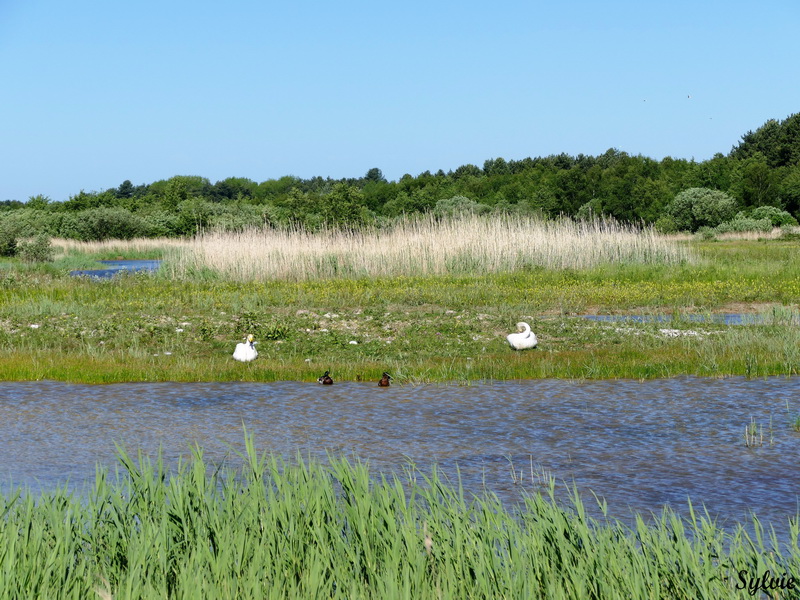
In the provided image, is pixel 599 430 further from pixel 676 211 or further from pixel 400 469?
pixel 676 211

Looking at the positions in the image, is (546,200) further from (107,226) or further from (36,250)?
(36,250)

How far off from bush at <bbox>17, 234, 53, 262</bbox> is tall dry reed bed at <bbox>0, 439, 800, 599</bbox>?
3891 cm

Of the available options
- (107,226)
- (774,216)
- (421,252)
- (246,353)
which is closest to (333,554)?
(246,353)

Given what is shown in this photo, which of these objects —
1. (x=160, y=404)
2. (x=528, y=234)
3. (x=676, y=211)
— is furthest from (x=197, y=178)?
(x=160, y=404)

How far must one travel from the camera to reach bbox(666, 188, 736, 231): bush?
5800cm

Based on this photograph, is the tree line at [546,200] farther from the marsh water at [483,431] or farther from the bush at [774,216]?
the marsh water at [483,431]

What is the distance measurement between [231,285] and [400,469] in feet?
59.9

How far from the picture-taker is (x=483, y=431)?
9883mm

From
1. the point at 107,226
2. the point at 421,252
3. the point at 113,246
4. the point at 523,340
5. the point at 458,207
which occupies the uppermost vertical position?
the point at 421,252

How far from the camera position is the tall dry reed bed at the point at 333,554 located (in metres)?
4.25

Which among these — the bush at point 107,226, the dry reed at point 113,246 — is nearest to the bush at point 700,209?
the dry reed at point 113,246

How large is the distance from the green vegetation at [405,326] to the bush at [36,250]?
48.5ft

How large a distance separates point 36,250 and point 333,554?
40070mm

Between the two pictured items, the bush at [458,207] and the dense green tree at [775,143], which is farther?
the dense green tree at [775,143]
